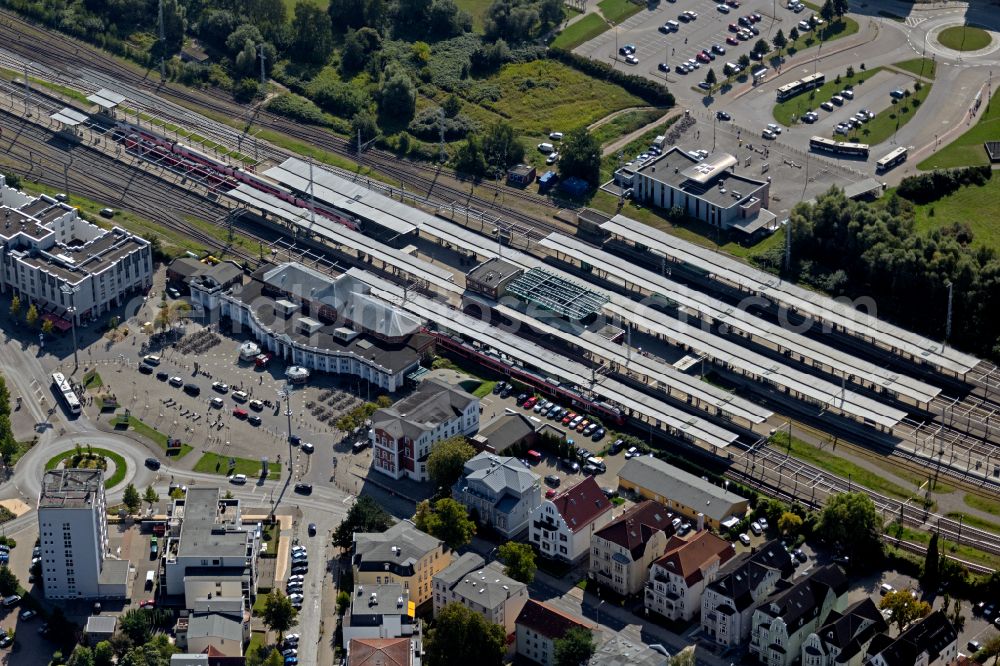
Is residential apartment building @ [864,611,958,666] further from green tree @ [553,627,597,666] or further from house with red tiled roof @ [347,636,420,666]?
house with red tiled roof @ [347,636,420,666]

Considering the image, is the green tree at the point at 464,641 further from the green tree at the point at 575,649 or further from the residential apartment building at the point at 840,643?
the residential apartment building at the point at 840,643

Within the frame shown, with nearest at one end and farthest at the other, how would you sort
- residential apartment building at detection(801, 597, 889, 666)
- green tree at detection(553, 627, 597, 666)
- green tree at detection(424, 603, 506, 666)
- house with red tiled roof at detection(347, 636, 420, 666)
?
house with red tiled roof at detection(347, 636, 420, 666) < green tree at detection(553, 627, 597, 666) < residential apartment building at detection(801, 597, 889, 666) < green tree at detection(424, 603, 506, 666)

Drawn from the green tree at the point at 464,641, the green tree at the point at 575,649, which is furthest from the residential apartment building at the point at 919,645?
the green tree at the point at 464,641

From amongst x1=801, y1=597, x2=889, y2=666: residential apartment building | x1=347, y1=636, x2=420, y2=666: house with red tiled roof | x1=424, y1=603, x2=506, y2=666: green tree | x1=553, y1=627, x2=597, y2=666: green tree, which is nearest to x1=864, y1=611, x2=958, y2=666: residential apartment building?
x1=801, y1=597, x2=889, y2=666: residential apartment building

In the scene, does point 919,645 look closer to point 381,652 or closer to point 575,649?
point 575,649

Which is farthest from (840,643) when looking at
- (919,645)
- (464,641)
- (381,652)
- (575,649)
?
(381,652)
